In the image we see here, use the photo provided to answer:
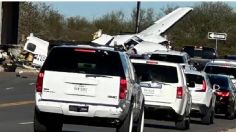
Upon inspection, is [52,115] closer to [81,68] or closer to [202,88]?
[81,68]

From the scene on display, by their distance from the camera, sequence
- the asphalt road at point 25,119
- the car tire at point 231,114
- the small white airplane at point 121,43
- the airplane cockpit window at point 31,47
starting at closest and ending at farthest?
the asphalt road at point 25,119, the car tire at point 231,114, the small white airplane at point 121,43, the airplane cockpit window at point 31,47

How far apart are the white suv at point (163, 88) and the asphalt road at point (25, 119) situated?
0.73 meters

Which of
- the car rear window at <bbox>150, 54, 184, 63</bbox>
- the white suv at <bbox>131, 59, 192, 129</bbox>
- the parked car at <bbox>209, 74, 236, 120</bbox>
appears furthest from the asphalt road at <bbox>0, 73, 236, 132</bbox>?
the car rear window at <bbox>150, 54, 184, 63</bbox>

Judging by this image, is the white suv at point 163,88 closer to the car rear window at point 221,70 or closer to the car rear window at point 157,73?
the car rear window at point 157,73

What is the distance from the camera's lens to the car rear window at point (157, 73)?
21781 mm

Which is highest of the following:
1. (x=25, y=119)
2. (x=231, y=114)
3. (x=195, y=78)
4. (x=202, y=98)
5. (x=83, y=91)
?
(x=83, y=91)

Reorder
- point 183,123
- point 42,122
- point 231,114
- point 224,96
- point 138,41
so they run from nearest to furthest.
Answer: point 42,122
point 183,123
point 224,96
point 231,114
point 138,41

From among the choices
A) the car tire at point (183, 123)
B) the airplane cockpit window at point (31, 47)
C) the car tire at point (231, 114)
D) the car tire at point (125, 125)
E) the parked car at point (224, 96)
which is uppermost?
the car tire at point (125, 125)

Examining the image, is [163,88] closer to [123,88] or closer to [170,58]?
[123,88]

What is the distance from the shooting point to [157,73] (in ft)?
71.6

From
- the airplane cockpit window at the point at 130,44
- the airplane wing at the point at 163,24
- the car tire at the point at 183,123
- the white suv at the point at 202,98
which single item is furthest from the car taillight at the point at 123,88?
the airplane wing at the point at 163,24

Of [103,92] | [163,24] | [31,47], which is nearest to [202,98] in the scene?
[103,92]

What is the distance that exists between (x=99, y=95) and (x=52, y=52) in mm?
1281

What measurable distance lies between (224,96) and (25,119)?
9630 millimetres
